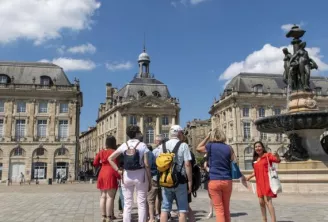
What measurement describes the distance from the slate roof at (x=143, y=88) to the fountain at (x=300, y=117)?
158ft

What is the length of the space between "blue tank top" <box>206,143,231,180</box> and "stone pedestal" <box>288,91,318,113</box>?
12000 mm

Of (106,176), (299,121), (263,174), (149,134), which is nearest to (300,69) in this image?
(299,121)

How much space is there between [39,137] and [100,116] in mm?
27238

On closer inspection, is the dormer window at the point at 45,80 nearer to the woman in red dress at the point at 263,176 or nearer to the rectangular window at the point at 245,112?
the rectangular window at the point at 245,112

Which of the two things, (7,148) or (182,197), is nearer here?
(182,197)

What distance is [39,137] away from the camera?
48.3m

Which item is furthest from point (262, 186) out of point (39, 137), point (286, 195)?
point (39, 137)

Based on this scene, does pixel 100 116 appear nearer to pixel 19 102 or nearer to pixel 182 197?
pixel 19 102

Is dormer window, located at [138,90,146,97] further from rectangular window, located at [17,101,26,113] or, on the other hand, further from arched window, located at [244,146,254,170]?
rectangular window, located at [17,101,26,113]

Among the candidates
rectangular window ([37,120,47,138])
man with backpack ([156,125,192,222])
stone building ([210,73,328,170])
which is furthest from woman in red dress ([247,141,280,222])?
stone building ([210,73,328,170])

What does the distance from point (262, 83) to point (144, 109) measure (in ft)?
69.3

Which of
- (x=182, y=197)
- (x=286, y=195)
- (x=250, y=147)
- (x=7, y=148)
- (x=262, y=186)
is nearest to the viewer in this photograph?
(x=182, y=197)

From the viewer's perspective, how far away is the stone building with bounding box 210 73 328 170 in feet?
190

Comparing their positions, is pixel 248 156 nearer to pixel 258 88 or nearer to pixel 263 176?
pixel 258 88
